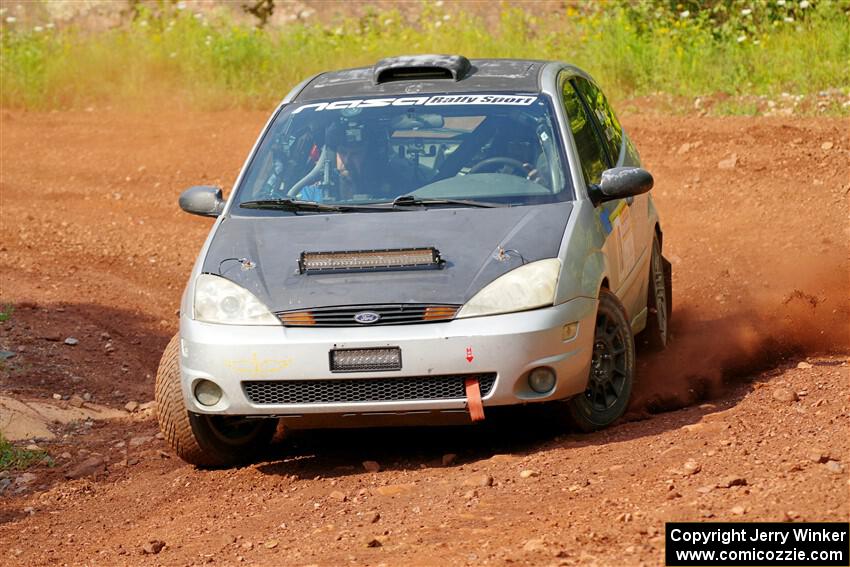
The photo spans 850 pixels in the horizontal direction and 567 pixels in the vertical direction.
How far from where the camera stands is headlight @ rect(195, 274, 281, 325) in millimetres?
6328

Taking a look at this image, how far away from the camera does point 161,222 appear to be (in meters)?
13.5

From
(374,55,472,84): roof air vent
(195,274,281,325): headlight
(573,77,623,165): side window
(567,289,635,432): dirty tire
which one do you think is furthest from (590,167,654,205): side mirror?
(195,274,281,325): headlight

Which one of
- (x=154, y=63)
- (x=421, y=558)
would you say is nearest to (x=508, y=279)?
(x=421, y=558)

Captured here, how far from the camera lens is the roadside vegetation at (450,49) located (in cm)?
1642

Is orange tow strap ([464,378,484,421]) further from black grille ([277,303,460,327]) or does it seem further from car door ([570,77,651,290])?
car door ([570,77,651,290])

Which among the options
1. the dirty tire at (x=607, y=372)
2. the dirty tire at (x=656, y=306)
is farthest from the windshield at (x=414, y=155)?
the dirty tire at (x=656, y=306)

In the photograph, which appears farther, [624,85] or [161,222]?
[624,85]

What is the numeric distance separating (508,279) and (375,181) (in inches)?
49.3

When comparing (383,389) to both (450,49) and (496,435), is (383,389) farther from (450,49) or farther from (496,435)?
(450,49)

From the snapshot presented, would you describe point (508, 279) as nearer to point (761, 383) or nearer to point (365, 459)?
point (365, 459)

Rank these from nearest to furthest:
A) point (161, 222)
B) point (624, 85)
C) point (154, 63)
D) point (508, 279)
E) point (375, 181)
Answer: point (508, 279) < point (375, 181) < point (161, 222) < point (624, 85) < point (154, 63)

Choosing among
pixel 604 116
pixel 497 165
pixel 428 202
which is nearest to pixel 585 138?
pixel 497 165

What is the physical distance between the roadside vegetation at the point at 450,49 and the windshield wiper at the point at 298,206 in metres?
9.24

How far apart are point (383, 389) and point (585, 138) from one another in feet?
7.20
